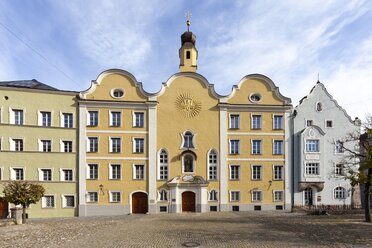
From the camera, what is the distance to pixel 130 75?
111ft

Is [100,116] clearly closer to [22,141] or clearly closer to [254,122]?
[22,141]

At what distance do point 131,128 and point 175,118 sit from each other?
5089 mm

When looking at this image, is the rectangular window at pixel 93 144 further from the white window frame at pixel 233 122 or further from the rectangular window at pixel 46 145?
the white window frame at pixel 233 122

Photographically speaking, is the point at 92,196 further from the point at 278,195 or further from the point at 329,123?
the point at 329,123

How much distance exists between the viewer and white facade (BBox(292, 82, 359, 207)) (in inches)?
1340

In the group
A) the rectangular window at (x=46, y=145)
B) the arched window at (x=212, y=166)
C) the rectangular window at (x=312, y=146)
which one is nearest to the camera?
the rectangular window at (x=46, y=145)

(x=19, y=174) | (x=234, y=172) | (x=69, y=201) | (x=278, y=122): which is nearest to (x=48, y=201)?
(x=69, y=201)

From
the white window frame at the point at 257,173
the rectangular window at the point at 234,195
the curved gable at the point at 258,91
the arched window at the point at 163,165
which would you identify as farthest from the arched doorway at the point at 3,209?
the curved gable at the point at 258,91

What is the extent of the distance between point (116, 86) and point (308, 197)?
84.0 ft

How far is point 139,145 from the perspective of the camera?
32.9 meters

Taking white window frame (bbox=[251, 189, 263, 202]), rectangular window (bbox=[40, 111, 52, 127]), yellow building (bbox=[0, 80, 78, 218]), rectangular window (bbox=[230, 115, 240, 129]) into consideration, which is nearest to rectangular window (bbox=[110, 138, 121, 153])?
yellow building (bbox=[0, 80, 78, 218])

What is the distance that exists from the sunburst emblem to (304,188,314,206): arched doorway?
51.6 feet

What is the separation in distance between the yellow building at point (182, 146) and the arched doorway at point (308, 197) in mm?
2153

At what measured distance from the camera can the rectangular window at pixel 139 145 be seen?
3281 centimetres
